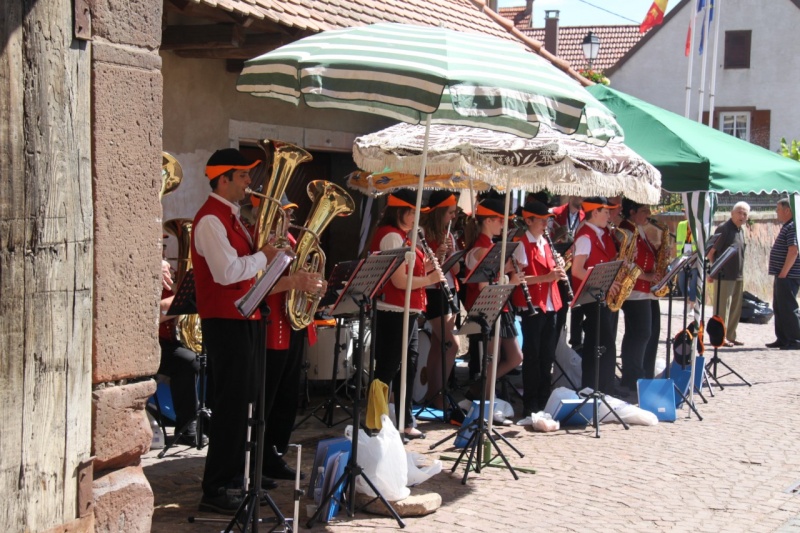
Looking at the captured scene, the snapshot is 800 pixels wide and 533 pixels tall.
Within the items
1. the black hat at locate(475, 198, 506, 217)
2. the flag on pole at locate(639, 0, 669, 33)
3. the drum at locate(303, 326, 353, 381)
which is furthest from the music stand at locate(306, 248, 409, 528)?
the flag on pole at locate(639, 0, 669, 33)

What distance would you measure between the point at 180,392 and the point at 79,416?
125 inches

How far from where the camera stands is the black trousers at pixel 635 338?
9.92 metres

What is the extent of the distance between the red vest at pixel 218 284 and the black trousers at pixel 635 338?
5.32 m

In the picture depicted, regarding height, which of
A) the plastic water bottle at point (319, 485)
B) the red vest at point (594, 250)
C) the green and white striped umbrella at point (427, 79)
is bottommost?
the plastic water bottle at point (319, 485)

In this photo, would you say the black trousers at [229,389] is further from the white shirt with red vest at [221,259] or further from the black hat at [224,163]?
the black hat at [224,163]

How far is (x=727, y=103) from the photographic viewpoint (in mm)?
33844

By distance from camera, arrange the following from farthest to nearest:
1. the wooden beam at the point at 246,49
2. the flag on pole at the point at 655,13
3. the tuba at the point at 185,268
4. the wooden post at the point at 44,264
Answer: the flag on pole at the point at 655,13, the wooden beam at the point at 246,49, the tuba at the point at 185,268, the wooden post at the point at 44,264

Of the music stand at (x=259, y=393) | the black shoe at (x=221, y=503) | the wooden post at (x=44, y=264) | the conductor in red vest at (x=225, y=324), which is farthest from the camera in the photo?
the black shoe at (x=221, y=503)

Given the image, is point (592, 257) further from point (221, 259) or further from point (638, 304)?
point (221, 259)

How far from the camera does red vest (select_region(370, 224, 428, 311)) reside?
7.32m


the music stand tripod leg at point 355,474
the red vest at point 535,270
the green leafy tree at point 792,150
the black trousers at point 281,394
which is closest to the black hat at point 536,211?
the red vest at point 535,270

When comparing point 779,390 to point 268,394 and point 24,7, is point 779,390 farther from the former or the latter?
point 24,7

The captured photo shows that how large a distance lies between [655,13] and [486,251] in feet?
37.6

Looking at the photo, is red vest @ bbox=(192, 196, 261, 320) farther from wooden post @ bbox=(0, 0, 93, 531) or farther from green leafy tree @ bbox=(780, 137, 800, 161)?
green leafy tree @ bbox=(780, 137, 800, 161)
